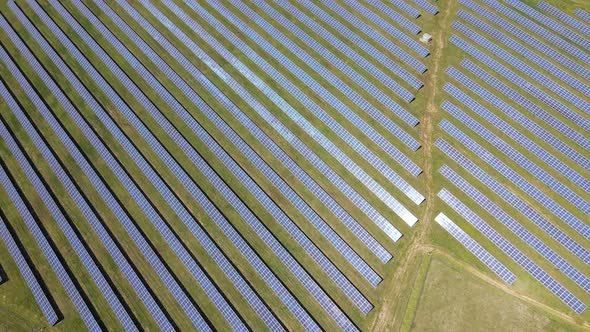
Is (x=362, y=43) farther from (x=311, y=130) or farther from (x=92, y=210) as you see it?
(x=92, y=210)

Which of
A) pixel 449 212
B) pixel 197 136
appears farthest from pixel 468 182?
pixel 197 136

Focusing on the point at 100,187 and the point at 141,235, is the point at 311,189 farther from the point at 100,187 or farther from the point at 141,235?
the point at 100,187

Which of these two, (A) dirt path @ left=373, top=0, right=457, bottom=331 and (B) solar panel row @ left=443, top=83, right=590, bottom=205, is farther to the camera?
(B) solar panel row @ left=443, top=83, right=590, bottom=205

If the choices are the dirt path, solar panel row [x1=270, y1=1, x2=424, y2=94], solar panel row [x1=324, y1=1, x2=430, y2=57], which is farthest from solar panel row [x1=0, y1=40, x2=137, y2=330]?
solar panel row [x1=324, y1=1, x2=430, y2=57]

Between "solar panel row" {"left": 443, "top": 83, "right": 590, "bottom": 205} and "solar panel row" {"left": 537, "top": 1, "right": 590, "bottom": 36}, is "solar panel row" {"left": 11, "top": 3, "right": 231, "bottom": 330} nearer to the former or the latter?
"solar panel row" {"left": 443, "top": 83, "right": 590, "bottom": 205}

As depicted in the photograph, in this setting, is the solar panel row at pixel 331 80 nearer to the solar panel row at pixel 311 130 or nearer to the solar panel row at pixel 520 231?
the solar panel row at pixel 311 130

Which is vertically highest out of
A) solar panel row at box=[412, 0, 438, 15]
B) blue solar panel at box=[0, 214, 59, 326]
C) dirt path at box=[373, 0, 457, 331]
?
blue solar panel at box=[0, 214, 59, 326]
